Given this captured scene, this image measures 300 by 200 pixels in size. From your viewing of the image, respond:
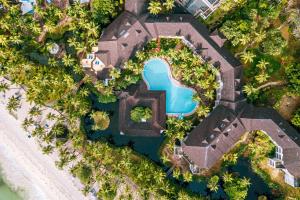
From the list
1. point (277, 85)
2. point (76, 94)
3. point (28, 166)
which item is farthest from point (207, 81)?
point (28, 166)

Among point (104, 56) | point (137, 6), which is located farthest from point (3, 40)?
point (137, 6)

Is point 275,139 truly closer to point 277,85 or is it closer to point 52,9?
point 277,85

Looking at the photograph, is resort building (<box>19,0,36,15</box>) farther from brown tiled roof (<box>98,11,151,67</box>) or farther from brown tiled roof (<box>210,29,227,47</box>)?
brown tiled roof (<box>210,29,227,47</box>)

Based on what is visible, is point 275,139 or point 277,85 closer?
point 275,139

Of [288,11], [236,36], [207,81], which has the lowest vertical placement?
[207,81]

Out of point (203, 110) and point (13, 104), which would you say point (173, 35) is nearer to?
point (203, 110)
